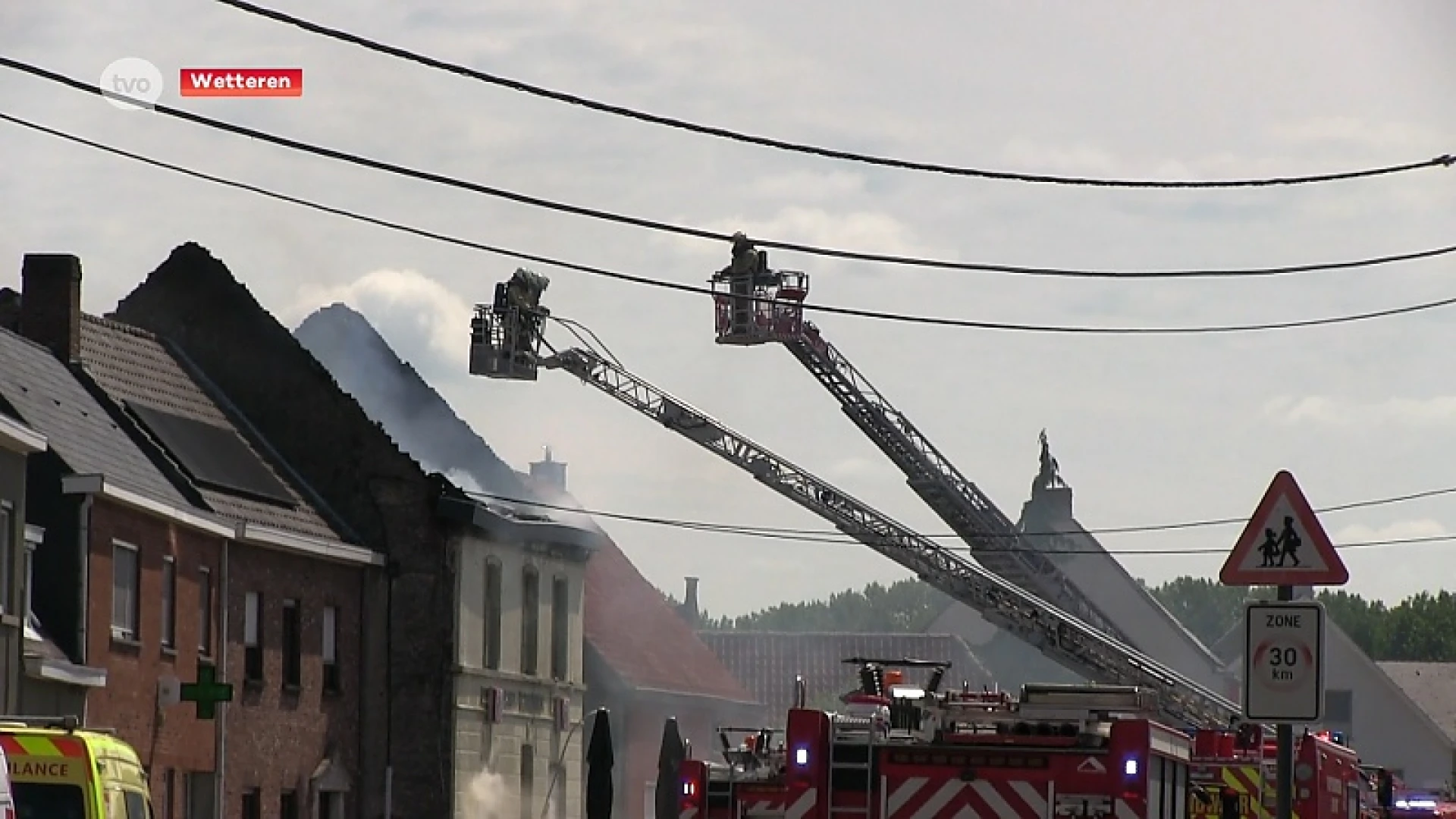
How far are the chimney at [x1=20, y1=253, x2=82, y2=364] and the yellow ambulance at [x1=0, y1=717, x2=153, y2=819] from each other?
66.9 feet

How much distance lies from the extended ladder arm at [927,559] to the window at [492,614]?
4.77 m

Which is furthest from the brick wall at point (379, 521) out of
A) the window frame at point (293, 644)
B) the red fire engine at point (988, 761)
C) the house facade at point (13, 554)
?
the red fire engine at point (988, 761)

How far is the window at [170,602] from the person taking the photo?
3316 cm

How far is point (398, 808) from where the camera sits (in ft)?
133

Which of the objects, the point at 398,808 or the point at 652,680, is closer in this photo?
the point at 398,808

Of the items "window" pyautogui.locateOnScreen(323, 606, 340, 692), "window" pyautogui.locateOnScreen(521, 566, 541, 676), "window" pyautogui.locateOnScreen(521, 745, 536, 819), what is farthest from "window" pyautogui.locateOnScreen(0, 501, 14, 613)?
"window" pyautogui.locateOnScreen(521, 745, 536, 819)

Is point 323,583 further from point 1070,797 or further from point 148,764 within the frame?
point 1070,797

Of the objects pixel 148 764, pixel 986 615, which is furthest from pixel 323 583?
pixel 986 615

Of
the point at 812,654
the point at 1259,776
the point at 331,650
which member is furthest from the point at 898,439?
the point at 812,654

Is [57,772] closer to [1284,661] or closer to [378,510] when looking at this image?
[1284,661]

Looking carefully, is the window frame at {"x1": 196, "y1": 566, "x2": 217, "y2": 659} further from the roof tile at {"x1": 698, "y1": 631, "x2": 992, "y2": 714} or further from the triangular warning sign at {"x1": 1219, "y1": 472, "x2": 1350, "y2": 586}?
the roof tile at {"x1": 698, "y1": 631, "x2": 992, "y2": 714}

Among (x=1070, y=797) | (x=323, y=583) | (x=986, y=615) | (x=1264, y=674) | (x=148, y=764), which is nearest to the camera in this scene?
(x=1264, y=674)

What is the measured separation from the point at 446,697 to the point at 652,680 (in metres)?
13.2

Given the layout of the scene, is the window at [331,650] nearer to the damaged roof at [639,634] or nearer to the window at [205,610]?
the window at [205,610]
